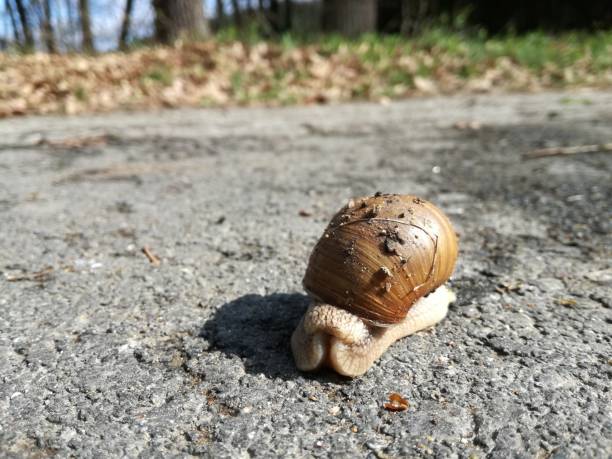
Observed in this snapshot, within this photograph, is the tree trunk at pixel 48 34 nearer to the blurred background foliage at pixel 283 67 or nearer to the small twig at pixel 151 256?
the blurred background foliage at pixel 283 67

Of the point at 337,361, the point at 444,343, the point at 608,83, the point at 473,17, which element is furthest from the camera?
the point at 473,17

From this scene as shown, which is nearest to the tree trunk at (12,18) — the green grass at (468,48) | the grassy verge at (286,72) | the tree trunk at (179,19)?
the tree trunk at (179,19)

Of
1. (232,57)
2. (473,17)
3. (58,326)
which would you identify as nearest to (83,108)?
(232,57)

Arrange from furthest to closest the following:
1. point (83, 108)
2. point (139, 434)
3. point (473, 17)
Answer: point (473, 17), point (83, 108), point (139, 434)

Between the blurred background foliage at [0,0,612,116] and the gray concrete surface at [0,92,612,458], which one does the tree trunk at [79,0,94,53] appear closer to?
the blurred background foliage at [0,0,612,116]

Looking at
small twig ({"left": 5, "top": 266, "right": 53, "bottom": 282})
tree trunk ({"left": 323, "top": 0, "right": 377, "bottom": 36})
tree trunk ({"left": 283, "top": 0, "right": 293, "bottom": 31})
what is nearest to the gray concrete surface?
small twig ({"left": 5, "top": 266, "right": 53, "bottom": 282})

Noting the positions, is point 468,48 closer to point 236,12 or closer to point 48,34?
point 48,34

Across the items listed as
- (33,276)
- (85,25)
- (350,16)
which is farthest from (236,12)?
(33,276)

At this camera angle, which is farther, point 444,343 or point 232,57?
point 232,57

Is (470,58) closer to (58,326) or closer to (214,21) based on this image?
(58,326)
